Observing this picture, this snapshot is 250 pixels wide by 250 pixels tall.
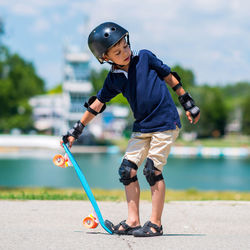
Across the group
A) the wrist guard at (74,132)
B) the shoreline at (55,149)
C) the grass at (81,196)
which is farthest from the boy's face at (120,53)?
the shoreline at (55,149)

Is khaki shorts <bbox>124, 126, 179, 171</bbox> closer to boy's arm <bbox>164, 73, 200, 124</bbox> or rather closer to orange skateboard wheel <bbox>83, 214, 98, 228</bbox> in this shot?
boy's arm <bbox>164, 73, 200, 124</bbox>

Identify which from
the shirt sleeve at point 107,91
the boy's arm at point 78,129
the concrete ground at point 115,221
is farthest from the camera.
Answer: the boy's arm at point 78,129

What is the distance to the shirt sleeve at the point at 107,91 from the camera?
3.82m

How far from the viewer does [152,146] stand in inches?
144


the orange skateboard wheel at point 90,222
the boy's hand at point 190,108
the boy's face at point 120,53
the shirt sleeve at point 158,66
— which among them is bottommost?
the orange skateboard wheel at point 90,222

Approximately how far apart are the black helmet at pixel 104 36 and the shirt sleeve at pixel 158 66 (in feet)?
0.94

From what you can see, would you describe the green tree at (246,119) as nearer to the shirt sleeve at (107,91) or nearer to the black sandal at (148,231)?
the shirt sleeve at (107,91)

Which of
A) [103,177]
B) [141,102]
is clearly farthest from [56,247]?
[103,177]

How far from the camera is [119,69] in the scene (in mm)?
3748

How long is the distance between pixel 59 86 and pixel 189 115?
145 meters

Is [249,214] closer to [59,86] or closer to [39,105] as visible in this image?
[39,105]

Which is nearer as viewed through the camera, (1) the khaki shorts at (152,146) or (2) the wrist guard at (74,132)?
(1) the khaki shorts at (152,146)

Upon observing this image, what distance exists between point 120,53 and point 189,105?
675mm

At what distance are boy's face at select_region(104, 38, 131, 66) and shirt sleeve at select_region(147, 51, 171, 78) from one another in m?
0.19
